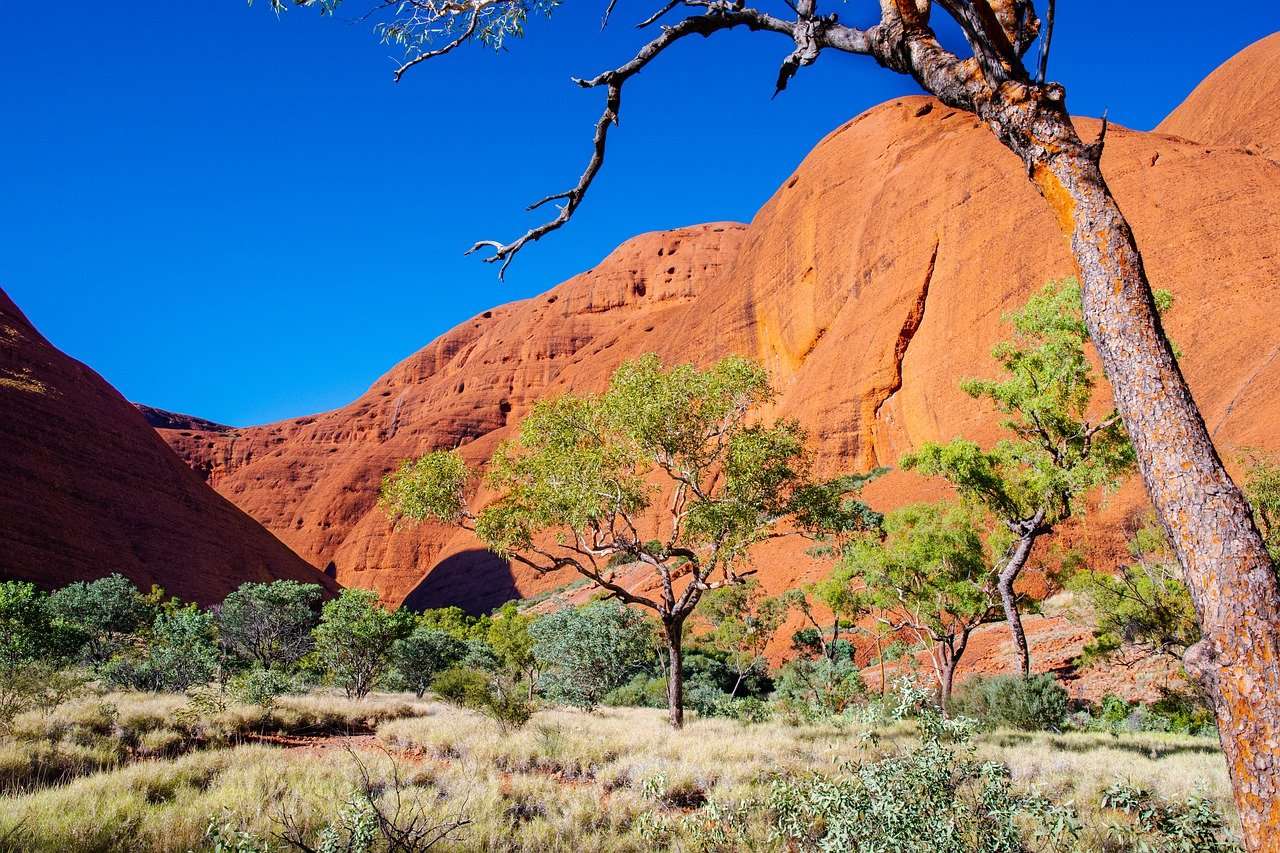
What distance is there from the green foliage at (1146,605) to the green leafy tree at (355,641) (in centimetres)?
1892

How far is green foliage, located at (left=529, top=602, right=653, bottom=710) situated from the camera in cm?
2211

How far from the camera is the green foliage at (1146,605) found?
44.1 ft

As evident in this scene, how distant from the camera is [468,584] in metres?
71.6

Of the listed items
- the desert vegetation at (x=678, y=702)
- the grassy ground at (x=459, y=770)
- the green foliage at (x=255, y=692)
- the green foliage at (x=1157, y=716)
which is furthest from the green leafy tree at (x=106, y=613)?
the green foliage at (x=1157, y=716)

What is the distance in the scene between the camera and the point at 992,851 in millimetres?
3900

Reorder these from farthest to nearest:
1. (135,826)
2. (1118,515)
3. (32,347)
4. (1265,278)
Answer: (32,347) → (1265,278) → (1118,515) → (135,826)

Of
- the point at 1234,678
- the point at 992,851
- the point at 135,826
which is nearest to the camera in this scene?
the point at 1234,678

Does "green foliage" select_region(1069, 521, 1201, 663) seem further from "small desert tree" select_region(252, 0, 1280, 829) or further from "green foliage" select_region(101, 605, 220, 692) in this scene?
"green foliage" select_region(101, 605, 220, 692)

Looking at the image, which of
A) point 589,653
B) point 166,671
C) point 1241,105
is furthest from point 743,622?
point 1241,105

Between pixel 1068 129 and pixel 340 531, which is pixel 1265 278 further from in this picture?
pixel 340 531

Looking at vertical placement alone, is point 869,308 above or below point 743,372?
above

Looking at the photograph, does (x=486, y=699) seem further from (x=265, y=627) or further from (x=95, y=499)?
(x=95, y=499)

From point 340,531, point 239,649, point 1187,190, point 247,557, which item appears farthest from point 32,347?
point 1187,190

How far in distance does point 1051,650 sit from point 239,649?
31.7 m
